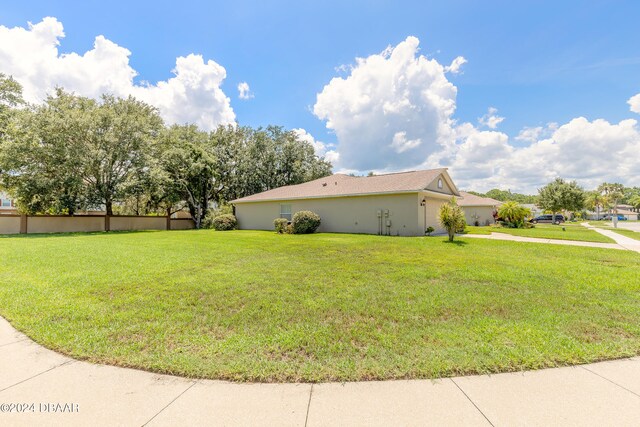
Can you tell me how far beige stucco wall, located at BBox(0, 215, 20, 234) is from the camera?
20.5 metres

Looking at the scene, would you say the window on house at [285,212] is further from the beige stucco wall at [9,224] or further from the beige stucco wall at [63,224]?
the beige stucco wall at [9,224]

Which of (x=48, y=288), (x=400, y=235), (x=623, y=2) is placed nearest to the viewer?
(x=48, y=288)

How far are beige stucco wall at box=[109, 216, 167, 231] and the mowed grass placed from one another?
1924 cm

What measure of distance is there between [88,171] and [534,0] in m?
29.8

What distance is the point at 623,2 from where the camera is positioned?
823 centimetres

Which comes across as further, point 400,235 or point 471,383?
point 400,235

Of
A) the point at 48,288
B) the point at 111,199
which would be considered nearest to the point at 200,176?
the point at 111,199

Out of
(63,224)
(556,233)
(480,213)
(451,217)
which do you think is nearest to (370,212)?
(451,217)

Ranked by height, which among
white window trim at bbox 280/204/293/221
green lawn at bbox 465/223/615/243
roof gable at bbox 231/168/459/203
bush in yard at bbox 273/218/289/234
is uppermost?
roof gable at bbox 231/168/459/203

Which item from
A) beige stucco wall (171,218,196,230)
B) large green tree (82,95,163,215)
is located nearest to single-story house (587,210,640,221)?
beige stucco wall (171,218,196,230)

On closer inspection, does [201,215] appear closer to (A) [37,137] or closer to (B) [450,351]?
(A) [37,137]

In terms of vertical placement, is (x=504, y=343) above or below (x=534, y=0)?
below

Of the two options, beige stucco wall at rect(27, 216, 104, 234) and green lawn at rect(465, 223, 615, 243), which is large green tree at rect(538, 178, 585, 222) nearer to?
green lawn at rect(465, 223, 615, 243)

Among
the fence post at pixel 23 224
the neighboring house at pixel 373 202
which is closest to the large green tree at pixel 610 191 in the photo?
the neighboring house at pixel 373 202
